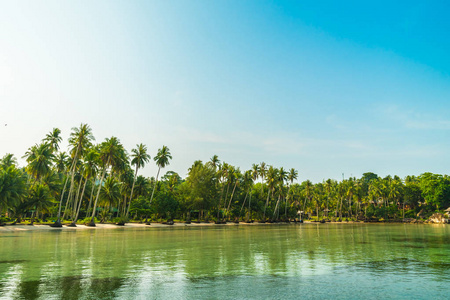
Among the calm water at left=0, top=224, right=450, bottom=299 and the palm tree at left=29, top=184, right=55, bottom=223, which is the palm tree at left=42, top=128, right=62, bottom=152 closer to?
the palm tree at left=29, top=184, right=55, bottom=223

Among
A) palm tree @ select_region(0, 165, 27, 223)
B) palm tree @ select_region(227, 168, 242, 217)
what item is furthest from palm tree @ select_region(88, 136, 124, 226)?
palm tree @ select_region(227, 168, 242, 217)

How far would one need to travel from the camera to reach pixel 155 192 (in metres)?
93.4

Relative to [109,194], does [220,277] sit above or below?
below

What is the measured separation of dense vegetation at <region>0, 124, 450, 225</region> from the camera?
66.9m

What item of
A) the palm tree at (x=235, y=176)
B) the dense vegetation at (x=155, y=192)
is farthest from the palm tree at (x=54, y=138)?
the palm tree at (x=235, y=176)

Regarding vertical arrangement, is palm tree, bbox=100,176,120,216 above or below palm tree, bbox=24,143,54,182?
below

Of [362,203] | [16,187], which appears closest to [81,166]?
[16,187]

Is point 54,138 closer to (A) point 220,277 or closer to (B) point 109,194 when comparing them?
(B) point 109,194

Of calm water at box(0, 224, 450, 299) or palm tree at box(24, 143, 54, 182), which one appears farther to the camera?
palm tree at box(24, 143, 54, 182)

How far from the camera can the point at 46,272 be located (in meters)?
15.2

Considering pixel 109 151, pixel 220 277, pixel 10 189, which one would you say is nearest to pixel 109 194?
pixel 109 151

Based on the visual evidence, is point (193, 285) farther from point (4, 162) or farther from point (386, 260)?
point (4, 162)

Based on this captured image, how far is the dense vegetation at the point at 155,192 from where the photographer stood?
6688cm

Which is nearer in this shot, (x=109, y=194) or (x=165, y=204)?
(x=109, y=194)
